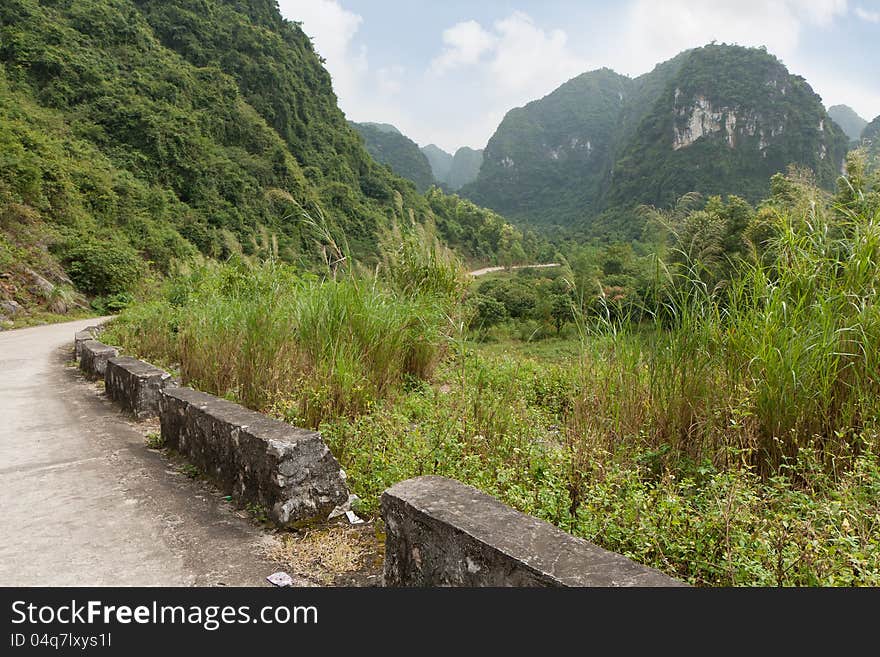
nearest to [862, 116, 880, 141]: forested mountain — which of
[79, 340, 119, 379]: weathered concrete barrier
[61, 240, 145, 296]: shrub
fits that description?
[79, 340, 119, 379]: weathered concrete barrier

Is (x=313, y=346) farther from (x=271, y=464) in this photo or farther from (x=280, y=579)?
(x=280, y=579)

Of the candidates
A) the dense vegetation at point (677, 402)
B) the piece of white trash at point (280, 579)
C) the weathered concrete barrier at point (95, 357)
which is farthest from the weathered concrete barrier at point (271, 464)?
the weathered concrete barrier at point (95, 357)

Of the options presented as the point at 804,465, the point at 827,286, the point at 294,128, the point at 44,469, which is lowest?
the point at 44,469

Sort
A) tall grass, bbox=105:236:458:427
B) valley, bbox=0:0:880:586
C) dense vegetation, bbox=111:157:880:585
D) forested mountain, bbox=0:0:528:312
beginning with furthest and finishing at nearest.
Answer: forested mountain, bbox=0:0:528:312 → tall grass, bbox=105:236:458:427 → valley, bbox=0:0:880:586 → dense vegetation, bbox=111:157:880:585

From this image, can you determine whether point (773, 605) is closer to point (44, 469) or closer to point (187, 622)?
point (187, 622)

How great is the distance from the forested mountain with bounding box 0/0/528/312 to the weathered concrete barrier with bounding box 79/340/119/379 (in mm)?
2596

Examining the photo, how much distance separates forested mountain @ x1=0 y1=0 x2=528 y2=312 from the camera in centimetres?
1938

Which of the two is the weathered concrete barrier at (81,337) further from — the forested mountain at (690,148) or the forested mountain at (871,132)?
the forested mountain at (690,148)

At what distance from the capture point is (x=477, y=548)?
5.36 feet

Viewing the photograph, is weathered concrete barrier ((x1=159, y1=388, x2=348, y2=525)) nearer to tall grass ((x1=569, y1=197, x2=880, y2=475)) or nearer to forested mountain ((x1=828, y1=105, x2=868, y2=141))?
tall grass ((x1=569, y1=197, x2=880, y2=475))

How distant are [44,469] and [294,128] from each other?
169 ft

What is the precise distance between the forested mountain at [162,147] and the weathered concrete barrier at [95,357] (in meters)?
2.60

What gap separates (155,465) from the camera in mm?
3471

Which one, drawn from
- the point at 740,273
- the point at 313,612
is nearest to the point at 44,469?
the point at 313,612
